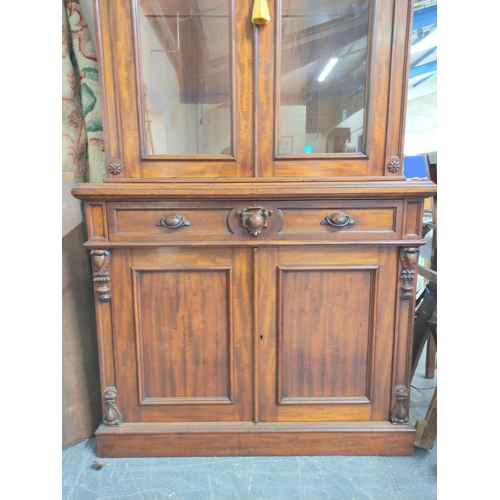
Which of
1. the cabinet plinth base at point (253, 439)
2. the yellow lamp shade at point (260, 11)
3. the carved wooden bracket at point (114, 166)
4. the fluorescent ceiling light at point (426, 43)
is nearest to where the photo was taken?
the yellow lamp shade at point (260, 11)


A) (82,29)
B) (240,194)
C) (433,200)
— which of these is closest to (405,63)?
(240,194)

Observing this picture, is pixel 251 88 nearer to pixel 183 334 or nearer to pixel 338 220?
pixel 338 220

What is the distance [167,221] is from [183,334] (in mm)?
428

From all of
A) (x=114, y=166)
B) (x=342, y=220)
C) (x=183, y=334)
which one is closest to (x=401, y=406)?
(x=342, y=220)

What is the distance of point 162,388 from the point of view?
123 centimetres

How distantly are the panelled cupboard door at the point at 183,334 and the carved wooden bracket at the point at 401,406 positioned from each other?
1.83 ft

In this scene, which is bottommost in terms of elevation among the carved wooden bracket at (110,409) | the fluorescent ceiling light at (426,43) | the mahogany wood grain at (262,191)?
the carved wooden bracket at (110,409)

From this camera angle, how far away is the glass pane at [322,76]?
43.3 inches

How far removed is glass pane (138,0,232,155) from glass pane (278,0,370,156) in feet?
0.70

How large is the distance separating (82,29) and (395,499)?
2133mm

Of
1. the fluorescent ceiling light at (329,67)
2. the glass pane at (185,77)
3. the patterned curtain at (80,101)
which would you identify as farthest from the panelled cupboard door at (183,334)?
the fluorescent ceiling light at (329,67)

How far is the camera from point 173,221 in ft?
3.60

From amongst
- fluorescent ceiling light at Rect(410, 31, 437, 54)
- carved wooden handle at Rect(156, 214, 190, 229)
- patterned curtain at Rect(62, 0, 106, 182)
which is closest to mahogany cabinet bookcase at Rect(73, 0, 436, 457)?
carved wooden handle at Rect(156, 214, 190, 229)

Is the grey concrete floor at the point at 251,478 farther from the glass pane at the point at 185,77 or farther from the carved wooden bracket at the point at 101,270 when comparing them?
the glass pane at the point at 185,77
